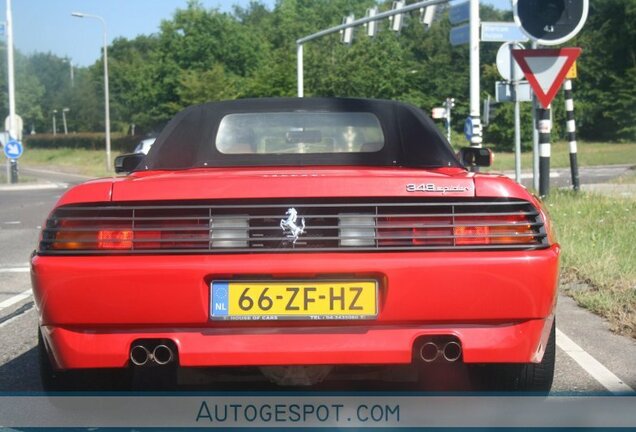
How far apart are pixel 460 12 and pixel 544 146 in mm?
10503

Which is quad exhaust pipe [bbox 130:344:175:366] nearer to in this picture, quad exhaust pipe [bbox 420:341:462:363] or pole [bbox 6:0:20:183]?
quad exhaust pipe [bbox 420:341:462:363]

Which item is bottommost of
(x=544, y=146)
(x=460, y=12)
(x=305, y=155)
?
(x=544, y=146)

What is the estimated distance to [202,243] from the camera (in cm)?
370

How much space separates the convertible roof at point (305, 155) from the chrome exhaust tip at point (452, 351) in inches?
49.2

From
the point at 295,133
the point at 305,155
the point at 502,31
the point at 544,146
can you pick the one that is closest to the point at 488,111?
the point at 502,31

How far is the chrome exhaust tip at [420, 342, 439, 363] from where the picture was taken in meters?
3.65

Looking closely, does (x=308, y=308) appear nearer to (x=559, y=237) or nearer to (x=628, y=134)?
(x=559, y=237)

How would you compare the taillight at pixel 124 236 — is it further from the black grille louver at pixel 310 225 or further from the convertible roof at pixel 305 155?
the convertible roof at pixel 305 155

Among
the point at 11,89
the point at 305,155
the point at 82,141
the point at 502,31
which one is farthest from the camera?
the point at 82,141

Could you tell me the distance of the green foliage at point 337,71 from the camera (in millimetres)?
60688

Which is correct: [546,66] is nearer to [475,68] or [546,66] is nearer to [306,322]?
[306,322]

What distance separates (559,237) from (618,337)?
4.32 m

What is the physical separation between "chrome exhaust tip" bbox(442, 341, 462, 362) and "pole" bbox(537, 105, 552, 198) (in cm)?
888

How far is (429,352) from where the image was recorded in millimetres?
3670
